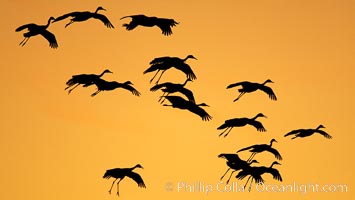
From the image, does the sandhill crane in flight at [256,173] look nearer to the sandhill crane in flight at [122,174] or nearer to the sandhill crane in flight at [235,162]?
the sandhill crane in flight at [235,162]

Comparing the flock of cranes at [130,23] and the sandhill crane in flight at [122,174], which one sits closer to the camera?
the flock of cranes at [130,23]

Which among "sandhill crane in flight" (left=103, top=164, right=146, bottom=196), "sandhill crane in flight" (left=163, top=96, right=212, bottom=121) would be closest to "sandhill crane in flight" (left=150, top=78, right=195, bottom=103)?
"sandhill crane in flight" (left=163, top=96, right=212, bottom=121)

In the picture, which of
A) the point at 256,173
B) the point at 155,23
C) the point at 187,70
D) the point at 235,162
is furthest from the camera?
the point at 256,173

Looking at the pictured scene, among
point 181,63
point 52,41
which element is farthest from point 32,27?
point 181,63

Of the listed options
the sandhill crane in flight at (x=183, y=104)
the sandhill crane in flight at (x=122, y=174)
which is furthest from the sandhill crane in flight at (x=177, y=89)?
the sandhill crane in flight at (x=122, y=174)

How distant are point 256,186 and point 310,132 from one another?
2.85m

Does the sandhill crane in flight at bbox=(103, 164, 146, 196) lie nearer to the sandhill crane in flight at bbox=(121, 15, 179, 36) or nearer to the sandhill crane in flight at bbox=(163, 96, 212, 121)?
the sandhill crane in flight at bbox=(163, 96, 212, 121)

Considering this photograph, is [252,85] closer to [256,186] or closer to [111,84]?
[111,84]

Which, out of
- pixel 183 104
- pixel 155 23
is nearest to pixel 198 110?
pixel 183 104

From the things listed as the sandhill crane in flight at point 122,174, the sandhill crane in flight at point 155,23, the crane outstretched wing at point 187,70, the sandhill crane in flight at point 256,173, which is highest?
the sandhill crane in flight at point 155,23

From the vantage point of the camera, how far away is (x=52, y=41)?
1770 cm

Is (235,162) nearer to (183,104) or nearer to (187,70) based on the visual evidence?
(183,104)

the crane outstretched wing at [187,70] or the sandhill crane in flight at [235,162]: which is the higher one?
the crane outstretched wing at [187,70]

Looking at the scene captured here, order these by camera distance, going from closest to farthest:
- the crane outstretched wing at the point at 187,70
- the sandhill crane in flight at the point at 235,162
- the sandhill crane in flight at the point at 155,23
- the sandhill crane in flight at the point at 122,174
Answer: the crane outstretched wing at the point at 187,70
the sandhill crane in flight at the point at 155,23
the sandhill crane in flight at the point at 122,174
the sandhill crane in flight at the point at 235,162
